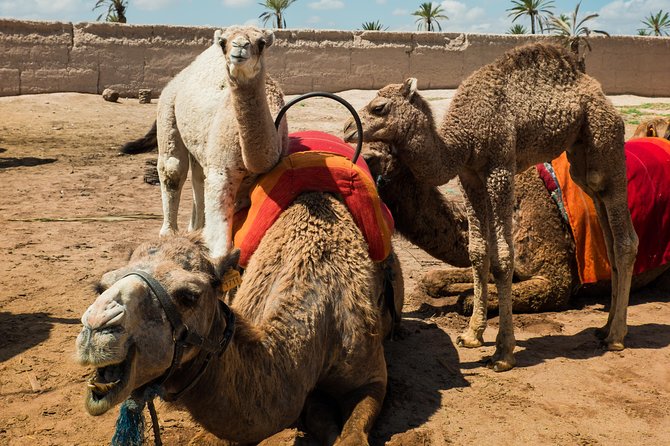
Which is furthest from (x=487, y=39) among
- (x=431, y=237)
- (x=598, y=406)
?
(x=598, y=406)

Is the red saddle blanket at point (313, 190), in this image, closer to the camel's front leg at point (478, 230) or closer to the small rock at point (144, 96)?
the camel's front leg at point (478, 230)

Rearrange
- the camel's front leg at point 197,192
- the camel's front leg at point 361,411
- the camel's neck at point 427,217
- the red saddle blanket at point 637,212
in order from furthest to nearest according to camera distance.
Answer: the camel's front leg at point 197,192 < the red saddle blanket at point 637,212 < the camel's neck at point 427,217 < the camel's front leg at point 361,411

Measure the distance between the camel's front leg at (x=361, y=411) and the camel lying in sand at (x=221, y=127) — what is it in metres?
1.01

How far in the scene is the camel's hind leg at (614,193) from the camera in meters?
4.89

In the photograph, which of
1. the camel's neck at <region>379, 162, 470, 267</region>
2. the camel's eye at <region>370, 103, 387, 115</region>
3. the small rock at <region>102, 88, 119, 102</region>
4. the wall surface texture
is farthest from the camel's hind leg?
the small rock at <region>102, 88, 119, 102</region>

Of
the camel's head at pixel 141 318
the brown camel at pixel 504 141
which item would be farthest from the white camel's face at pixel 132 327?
the brown camel at pixel 504 141

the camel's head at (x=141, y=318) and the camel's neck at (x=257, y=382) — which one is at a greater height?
the camel's head at (x=141, y=318)

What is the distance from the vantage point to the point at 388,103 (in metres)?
4.50

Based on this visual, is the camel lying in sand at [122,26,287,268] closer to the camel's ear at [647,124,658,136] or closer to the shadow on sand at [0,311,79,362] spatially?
the shadow on sand at [0,311,79,362]

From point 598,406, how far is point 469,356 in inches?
37.2

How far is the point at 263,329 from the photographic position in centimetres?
336

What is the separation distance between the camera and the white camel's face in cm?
234

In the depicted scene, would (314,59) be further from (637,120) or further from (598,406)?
(598,406)

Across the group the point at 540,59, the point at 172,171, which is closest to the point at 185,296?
the point at 540,59
